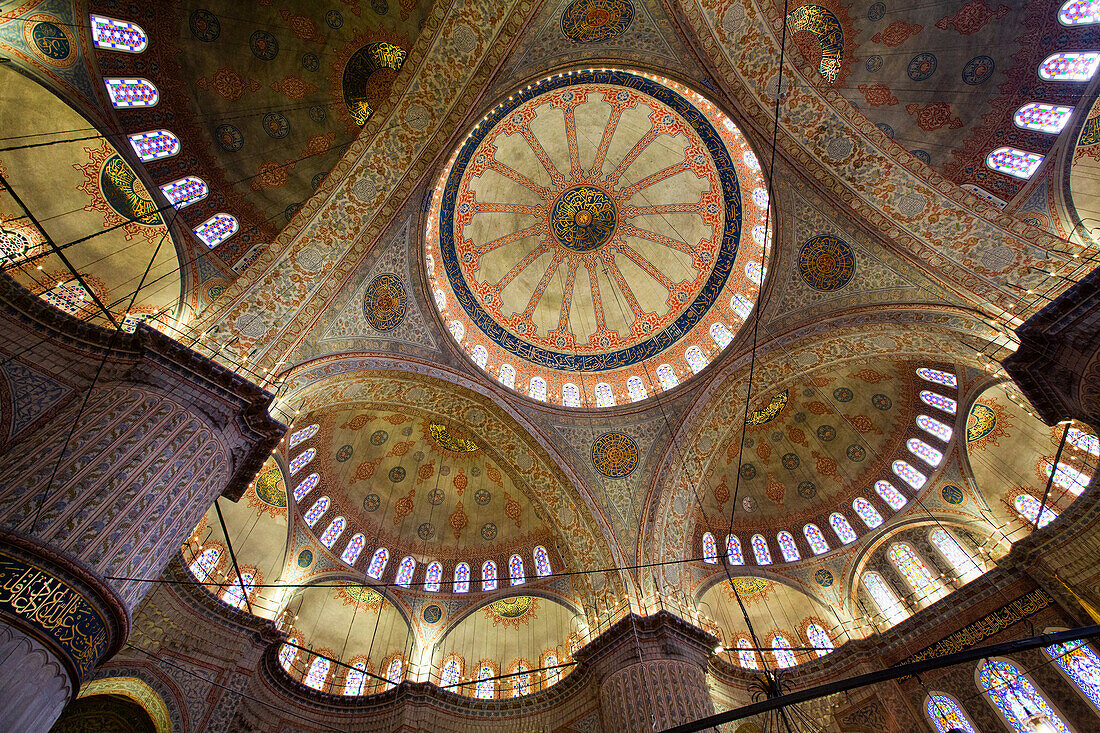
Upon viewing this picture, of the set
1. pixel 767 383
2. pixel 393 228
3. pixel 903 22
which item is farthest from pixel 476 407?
pixel 903 22

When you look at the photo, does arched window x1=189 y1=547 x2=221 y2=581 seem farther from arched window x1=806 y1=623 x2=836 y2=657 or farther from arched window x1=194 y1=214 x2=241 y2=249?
arched window x1=806 y1=623 x2=836 y2=657

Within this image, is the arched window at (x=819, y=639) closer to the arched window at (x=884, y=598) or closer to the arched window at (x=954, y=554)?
the arched window at (x=884, y=598)

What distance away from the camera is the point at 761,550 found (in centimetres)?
1460

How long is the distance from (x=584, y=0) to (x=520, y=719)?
52.9 ft

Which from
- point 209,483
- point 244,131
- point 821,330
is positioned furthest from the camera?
point 821,330

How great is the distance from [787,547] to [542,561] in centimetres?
704

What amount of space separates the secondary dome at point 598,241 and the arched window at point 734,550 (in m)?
Answer: 5.02

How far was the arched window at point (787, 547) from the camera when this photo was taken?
47.1 feet

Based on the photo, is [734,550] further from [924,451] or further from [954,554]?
[924,451]

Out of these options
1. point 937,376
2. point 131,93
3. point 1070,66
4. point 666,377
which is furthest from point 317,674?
point 1070,66

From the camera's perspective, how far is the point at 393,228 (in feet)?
37.4

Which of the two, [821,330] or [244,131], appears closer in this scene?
[244,131]

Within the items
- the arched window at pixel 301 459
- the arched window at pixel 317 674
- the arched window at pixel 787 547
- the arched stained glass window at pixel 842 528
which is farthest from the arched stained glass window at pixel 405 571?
the arched stained glass window at pixel 842 528

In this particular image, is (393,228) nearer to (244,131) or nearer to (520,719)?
(244,131)
